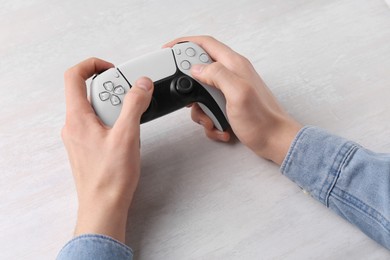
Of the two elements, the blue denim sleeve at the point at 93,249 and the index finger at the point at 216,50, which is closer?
the blue denim sleeve at the point at 93,249

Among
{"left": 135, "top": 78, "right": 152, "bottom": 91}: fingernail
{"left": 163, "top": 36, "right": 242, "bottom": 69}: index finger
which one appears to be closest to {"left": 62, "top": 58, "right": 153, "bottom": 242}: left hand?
{"left": 135, "top": 78, "right": 152, "bottom": 91}: fingernail

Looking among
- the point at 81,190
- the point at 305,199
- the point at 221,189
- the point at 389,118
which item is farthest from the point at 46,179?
the point at 389,118

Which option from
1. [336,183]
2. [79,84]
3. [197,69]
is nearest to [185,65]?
[197,69]

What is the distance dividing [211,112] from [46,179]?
0.80 ft

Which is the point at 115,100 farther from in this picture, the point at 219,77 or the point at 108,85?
the point at 219,77

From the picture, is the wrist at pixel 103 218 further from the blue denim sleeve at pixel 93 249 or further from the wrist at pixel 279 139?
the wrist at pixel 279 139

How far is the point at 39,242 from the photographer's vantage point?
0.64 m

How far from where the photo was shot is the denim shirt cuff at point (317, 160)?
0.61m

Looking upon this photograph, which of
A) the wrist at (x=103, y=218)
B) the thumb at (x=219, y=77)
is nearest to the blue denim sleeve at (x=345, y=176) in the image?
the thumb at (x=219, y=77)

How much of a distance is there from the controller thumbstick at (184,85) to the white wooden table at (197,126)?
0.08 m

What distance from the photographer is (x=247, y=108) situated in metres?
0.63

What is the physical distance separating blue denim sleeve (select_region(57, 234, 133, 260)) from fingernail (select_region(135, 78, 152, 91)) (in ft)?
0.63

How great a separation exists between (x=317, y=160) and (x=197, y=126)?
18 cm

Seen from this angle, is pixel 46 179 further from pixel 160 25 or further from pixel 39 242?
pixel 160 25
